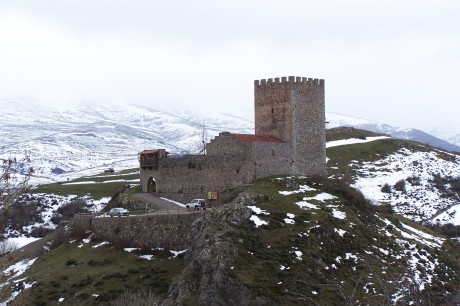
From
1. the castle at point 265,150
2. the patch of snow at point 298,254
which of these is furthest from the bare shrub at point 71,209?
the patch of snow at point 298,254

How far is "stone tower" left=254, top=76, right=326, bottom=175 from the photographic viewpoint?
173 feet

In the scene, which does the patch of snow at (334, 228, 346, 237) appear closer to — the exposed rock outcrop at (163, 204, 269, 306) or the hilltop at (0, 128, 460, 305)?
the hilltop at (0, 128, 460, 305)

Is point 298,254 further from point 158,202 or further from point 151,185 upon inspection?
point 151,185

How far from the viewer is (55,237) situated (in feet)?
182

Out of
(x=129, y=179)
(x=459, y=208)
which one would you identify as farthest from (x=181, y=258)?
(x=129, y=179)

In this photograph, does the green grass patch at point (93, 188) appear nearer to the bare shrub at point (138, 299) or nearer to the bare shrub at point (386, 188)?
the bare shrub at point (386, 188)

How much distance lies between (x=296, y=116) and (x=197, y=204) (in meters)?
12.1

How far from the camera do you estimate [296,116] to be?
53031mm

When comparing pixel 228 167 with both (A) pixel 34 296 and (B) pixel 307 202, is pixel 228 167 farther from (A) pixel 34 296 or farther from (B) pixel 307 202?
(A) pixel 34 296

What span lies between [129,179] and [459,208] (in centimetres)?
6575

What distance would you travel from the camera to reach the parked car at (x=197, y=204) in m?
47.6

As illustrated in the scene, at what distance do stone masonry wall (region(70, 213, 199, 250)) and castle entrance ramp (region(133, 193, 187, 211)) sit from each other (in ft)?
12.2

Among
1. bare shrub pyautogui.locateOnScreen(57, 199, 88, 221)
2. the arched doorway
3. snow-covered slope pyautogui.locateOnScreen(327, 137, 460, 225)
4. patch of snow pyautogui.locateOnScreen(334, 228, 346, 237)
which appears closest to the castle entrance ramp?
the arched doorway

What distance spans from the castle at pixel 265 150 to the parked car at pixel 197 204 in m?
2.10
